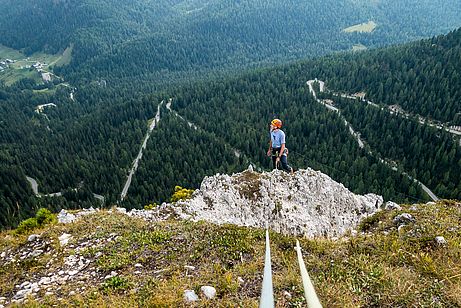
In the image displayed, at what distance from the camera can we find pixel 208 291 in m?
10.2

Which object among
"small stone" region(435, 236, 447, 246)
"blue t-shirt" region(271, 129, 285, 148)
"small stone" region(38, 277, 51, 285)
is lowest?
"small stone" region(38, 277, 51, 285)

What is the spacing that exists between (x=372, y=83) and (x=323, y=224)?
138229 millimetres

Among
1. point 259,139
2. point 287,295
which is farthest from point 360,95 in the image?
point 287,295

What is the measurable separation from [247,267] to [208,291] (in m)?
2.09

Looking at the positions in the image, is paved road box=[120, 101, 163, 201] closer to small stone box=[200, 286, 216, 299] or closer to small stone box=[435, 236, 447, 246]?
small stone box=[200, 286, 216, 299]

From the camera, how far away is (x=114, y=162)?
12356cm

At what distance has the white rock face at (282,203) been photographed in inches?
1206

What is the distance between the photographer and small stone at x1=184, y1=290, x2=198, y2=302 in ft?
32.3

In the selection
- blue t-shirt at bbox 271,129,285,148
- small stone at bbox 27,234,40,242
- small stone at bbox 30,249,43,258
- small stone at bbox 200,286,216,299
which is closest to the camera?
small stone at bbox 200,286,216,299

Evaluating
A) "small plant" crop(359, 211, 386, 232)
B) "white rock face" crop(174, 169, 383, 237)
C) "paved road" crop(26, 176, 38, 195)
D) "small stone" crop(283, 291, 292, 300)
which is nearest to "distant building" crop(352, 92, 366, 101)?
"white rock face" crop(174, 169, 383, 237)

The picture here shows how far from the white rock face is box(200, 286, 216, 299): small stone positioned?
18.1 m

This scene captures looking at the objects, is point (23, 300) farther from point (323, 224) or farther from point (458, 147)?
point (458, 147)

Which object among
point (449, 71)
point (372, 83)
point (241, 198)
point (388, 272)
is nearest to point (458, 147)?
point (449, 71)

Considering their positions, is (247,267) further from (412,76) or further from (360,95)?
(360,95)
